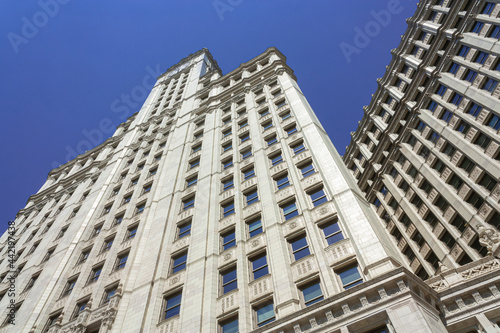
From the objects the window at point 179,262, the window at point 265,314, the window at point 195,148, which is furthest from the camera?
the window at point 195,148

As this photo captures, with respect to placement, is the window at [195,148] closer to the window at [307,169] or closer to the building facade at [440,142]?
the window at [307,169]

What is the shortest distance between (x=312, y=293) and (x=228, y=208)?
1203 cm

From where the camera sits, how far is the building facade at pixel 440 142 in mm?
30703

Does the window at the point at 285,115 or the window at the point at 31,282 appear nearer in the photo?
the window at the point at 31,282

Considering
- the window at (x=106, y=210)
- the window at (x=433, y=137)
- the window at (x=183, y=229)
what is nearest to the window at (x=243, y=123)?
the window at (x=183, y=229)

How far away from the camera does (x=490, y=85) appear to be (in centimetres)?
3372

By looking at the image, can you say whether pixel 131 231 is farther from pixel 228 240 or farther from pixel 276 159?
pixel 276 159

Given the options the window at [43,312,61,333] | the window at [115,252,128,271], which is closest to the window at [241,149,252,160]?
the window at [115,252,128,271]

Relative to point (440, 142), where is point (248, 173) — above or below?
below

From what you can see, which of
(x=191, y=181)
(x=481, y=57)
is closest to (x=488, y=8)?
(x=481, y=57)

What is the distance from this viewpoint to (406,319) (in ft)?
50.6

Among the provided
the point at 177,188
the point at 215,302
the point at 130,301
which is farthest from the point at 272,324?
the point at 177,188

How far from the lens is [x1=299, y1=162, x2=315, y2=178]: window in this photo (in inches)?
1187

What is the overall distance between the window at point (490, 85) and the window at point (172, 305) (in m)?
29.3
